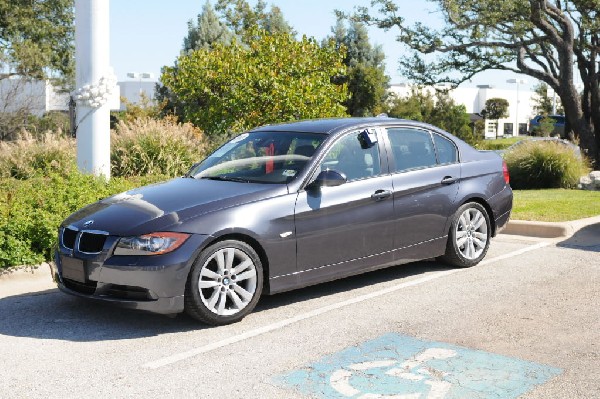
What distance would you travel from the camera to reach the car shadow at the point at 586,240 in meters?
9.55

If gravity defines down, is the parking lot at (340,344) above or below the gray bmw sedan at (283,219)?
below

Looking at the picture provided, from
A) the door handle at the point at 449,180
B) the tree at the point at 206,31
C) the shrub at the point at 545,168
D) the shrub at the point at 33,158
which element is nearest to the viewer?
the door handle at the point at 449,180

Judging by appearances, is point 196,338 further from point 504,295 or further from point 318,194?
point 504,295

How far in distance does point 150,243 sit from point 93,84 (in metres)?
5.71

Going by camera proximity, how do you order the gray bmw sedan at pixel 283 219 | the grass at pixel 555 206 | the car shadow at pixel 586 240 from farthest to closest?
the grass at pixel 555 206 < the car shadow at pixel 586 240 < the gray bmw sedan at pixel 283 219

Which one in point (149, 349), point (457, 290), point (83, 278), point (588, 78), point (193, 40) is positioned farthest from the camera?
point (193, 40)

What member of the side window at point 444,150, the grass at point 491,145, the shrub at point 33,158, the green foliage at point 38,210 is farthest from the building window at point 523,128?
the side window at point 444,150

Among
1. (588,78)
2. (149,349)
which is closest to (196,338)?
(149,349)

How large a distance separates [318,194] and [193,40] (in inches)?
1337

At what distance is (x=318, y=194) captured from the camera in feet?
22.3

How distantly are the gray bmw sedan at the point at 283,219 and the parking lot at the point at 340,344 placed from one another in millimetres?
296

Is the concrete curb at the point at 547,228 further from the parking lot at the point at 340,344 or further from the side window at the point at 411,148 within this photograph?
the side window at the point at 411,148

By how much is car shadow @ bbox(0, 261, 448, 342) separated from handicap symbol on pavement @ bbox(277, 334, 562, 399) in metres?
1.40

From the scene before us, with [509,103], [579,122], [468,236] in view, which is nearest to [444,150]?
[468,236]
